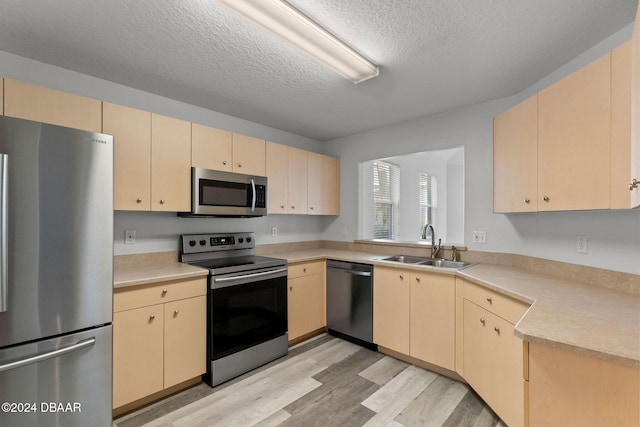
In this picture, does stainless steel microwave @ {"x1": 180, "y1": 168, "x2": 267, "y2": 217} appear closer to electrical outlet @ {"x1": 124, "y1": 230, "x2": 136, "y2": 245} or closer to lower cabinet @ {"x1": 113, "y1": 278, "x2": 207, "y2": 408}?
electrical outlet @ {"x1": 124, "y1": 230, "x2": 136, "y2": 245}

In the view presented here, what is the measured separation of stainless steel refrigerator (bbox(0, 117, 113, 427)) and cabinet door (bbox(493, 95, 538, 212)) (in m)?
2.70

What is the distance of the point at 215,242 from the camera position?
111 inches

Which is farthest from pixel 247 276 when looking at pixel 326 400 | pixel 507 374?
pixel 507 374

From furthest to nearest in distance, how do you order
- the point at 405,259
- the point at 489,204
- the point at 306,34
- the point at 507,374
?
the point at 405,259
the point at 489,204
the point at 507,374
the point at 306,34

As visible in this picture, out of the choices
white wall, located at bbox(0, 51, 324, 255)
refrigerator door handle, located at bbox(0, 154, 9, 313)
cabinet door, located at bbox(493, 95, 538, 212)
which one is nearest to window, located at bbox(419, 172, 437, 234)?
white wall, located at bbox(0, 51, 324, 255)

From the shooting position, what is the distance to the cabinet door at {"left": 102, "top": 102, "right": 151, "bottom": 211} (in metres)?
2.01

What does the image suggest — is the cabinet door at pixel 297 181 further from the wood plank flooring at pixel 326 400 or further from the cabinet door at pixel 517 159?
the cabinet door at pixel 517 159

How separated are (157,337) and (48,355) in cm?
66

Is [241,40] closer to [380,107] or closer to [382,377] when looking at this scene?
[380,107]

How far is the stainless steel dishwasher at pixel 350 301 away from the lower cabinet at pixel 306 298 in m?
0.09

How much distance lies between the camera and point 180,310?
2.10 meters

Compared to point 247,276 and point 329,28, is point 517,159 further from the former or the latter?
point 247,276

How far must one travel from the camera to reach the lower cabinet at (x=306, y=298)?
9.50 ft

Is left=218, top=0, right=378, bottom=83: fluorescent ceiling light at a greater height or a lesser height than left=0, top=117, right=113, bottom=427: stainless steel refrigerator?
greater
